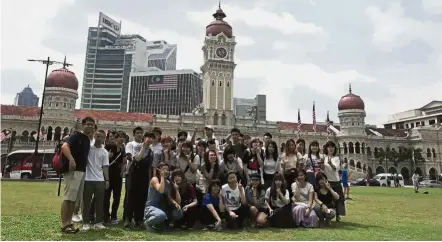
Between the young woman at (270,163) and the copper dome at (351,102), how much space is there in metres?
59.5

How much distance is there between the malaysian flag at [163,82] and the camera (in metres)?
109

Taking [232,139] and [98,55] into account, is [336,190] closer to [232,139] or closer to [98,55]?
[232,139]

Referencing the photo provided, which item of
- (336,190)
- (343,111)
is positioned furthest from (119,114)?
(336,190)

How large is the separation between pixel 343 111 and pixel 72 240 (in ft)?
209

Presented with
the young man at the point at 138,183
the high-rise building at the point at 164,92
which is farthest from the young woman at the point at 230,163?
the high-rise building at the point at 164,92

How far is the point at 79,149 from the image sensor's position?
21.8ft

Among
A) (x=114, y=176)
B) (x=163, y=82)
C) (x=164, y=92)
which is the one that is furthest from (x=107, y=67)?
(x=114, y=176)

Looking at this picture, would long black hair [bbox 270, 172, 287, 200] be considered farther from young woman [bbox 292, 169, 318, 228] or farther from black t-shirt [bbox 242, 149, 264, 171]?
black t-shirt [bbox 242, 149, 264, 171]

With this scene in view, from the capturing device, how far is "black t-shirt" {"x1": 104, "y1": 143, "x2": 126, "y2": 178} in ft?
26.9

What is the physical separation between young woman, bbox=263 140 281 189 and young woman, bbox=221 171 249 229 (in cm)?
129

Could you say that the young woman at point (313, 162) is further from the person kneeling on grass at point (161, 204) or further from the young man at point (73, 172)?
the young man at point (73, 172)

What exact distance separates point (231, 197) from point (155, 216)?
5.79 feet

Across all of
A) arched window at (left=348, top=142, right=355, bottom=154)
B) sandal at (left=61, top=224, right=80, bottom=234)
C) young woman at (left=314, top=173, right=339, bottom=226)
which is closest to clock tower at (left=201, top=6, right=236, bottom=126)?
arched window at (left=348, top=142, right=355, bottom=154)

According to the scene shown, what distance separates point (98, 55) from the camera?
122 metres
